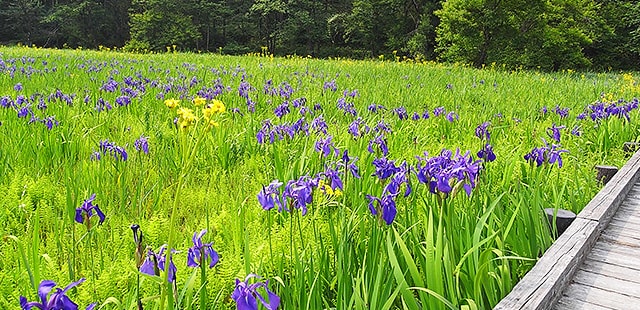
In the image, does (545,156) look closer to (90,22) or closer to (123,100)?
(123,100)

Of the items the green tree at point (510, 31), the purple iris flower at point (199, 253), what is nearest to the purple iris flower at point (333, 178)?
the purple iris flower at point (199, 253)

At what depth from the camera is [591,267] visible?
79.9 inches

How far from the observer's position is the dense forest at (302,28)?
65.7ft

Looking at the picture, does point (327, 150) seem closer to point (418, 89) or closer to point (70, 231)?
point (70, 231)

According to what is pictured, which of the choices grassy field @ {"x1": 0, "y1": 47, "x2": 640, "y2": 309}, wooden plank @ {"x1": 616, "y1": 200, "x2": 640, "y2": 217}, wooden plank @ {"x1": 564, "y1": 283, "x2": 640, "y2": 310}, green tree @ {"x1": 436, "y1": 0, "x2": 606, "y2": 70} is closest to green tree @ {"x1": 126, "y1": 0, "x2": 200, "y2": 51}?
green tree @ {"x1": 436, "y1": 0, "x2": 606, "y2": 70}

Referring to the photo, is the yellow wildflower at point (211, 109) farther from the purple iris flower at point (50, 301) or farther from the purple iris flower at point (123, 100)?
the purple iris flower at point (123, 100)

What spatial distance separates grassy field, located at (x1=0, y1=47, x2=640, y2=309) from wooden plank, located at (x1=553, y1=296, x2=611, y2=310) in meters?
0.17

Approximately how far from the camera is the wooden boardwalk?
1606 mm

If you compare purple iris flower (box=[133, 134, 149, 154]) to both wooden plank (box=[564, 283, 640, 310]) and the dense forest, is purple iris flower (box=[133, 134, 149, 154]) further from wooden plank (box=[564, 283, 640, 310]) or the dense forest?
the dense forest

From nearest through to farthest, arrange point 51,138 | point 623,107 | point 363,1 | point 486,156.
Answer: point 486,156 → point 51,138 → point 623,107 → point 363,1

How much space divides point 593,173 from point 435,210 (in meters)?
1.86

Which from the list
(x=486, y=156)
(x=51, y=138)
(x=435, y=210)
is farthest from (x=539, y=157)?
(x=51, y=138)

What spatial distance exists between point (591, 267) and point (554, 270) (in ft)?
1.43

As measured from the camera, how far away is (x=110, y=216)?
1935 millimetres
